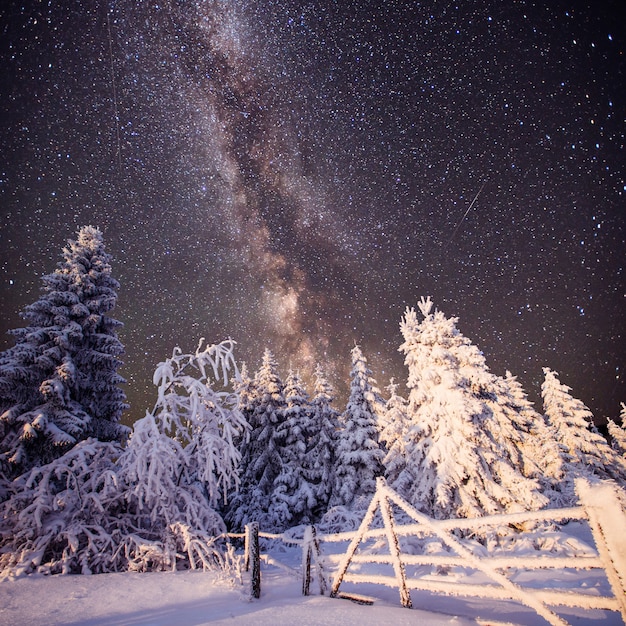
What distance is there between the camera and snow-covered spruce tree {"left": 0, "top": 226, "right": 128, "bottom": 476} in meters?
11.0

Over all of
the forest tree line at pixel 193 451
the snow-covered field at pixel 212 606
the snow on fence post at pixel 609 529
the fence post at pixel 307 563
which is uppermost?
the forest tree line at pixel 193 451

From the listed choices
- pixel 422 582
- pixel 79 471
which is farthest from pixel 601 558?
pixel 79 471

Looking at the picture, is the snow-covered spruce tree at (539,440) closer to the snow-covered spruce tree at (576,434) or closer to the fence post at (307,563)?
the snow-covered spruce tree at (576,434)

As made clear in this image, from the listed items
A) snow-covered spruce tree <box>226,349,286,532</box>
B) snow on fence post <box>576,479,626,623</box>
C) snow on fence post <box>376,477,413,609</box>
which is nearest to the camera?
snow on fence post <box>576,479,626,623</box>

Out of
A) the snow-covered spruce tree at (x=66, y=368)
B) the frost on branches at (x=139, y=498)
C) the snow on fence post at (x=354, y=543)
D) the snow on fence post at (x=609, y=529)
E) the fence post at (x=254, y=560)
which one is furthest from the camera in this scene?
the snow-covered spruce tree at (x=66, y=368)

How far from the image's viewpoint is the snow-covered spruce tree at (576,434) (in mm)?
26641

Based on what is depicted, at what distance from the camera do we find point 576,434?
28109 mm

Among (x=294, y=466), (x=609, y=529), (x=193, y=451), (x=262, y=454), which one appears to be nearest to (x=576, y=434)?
(x=294, y=466)


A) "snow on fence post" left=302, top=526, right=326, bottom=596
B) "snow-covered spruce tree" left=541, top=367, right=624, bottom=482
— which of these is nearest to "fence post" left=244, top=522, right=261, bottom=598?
"snow on fence post" left=302, top=526, right=326, bottom=596

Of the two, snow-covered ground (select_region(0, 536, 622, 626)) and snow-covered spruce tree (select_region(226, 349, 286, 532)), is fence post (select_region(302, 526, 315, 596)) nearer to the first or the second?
snow-covered ground (select_region(0, 536, 622, 626))

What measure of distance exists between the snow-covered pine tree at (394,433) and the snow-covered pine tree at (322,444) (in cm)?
404

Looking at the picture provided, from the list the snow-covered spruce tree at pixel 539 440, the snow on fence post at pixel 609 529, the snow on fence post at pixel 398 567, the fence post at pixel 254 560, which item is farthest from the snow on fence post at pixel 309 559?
the snow-covered spruce tree at pixel 539 440

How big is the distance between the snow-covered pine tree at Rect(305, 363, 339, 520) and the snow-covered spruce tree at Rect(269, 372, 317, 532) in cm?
34

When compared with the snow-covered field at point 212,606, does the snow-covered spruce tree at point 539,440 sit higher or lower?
higher
